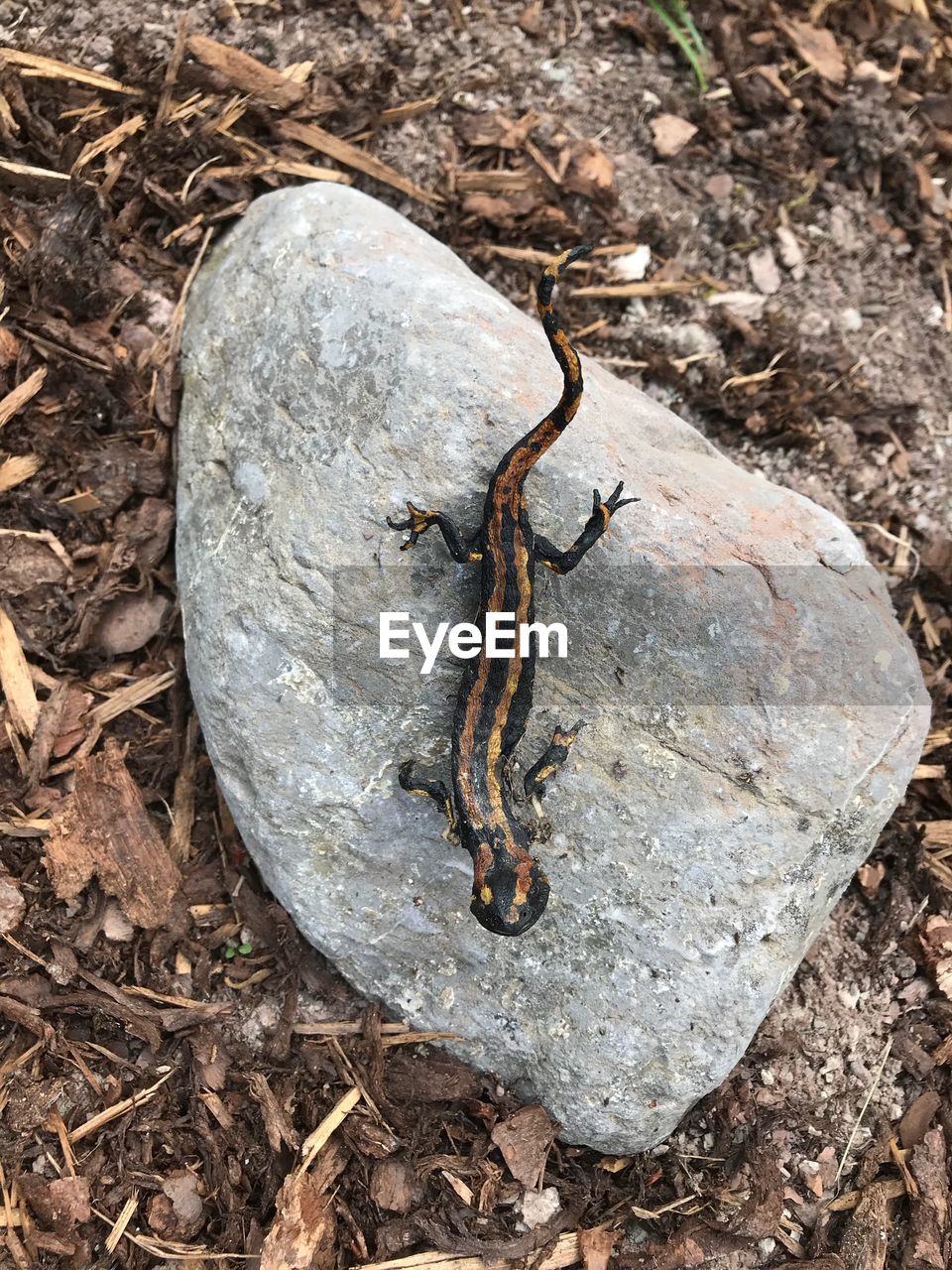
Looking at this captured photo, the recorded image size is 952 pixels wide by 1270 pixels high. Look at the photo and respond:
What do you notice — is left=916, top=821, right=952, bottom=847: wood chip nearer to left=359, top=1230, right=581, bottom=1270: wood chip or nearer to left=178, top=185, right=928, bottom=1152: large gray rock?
left=178, top=185, right=928, bottom=1152: large gray rock

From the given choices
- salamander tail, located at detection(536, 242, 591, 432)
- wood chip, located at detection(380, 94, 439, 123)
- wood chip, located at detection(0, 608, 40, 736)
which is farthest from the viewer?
wood chip, located at detection(380, 94, 439, 123)

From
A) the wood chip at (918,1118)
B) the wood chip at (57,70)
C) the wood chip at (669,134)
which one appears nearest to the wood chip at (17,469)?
the wood chip at (57,70)

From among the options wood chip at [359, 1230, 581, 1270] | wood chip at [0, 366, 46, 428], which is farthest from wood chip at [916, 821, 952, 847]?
wood chip at [0, 366, 46, 428]

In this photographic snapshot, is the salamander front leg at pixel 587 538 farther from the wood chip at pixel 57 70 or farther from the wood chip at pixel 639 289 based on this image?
the wood chip at pixel 57 70

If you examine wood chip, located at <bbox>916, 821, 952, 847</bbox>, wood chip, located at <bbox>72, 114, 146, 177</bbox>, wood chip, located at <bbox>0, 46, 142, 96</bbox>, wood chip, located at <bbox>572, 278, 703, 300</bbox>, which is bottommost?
wood chip, located at <bbox>916, 821, 952, 847</bbox>

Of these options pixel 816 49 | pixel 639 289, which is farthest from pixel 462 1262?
pixel 816 49
